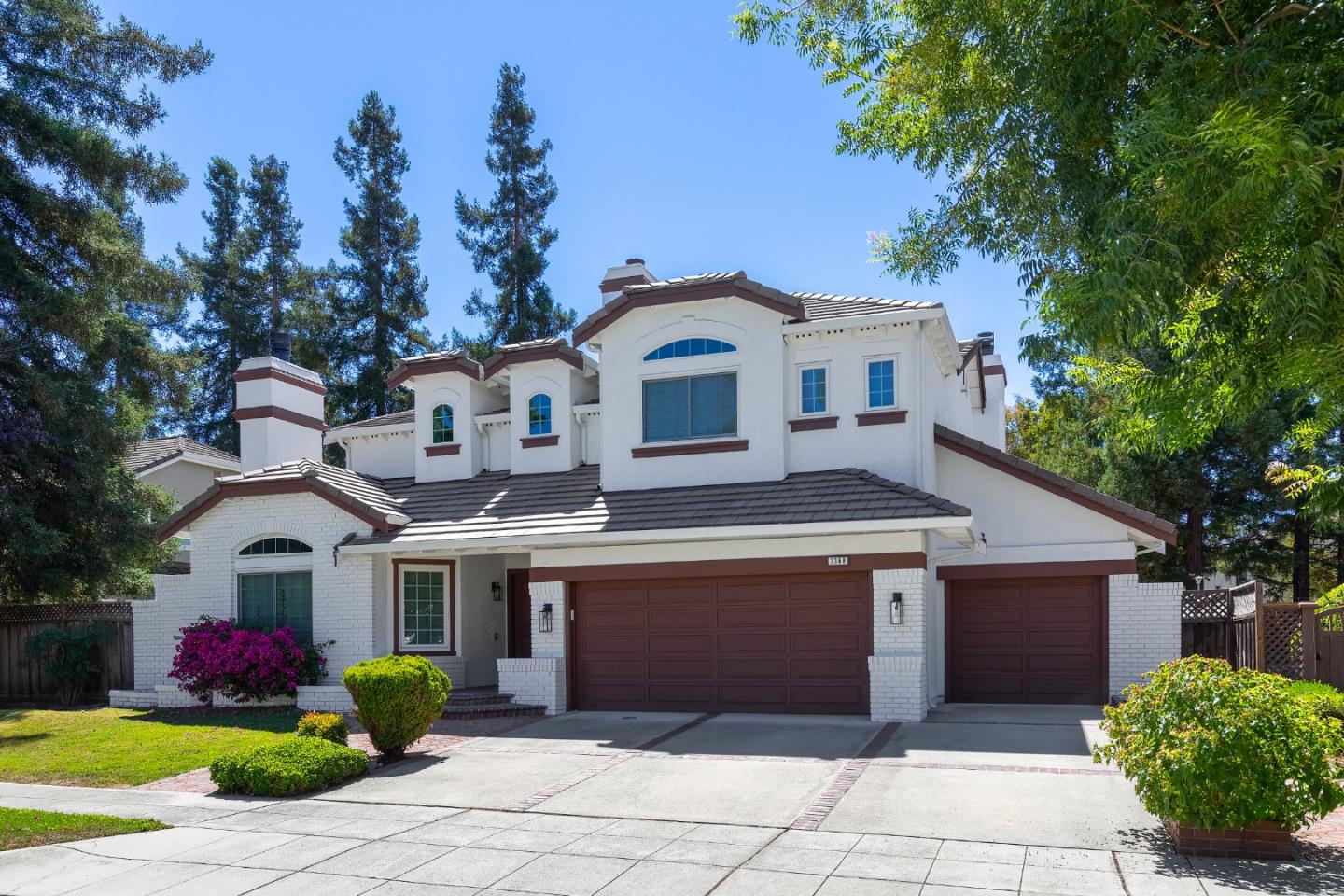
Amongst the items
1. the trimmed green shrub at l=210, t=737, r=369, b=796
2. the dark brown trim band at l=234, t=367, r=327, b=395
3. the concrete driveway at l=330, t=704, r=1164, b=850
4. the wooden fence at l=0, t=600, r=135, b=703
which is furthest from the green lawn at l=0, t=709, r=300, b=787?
the dark brown trim band at l=234, t=367, r=327, b=395

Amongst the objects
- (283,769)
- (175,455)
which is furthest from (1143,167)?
(175,455)

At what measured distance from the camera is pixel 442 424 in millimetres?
21750

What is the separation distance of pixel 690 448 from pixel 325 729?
7513mm

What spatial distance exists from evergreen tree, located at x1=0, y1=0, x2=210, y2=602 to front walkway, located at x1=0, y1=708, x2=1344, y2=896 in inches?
329

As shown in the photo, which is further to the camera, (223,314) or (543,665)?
(223,314)

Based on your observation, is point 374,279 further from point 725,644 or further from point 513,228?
point 725,644

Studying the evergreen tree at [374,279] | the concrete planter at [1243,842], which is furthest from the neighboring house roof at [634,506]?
the evergreen tree at [374,279]

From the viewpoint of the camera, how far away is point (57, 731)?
1625 centimetres

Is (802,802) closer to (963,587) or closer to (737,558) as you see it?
(737,558)

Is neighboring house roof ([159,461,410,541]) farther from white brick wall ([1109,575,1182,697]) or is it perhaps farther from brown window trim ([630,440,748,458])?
white brick wall ([1109,575,1182,697])

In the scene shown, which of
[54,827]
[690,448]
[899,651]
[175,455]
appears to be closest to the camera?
[54,827]

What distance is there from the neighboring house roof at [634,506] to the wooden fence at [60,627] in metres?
5.70

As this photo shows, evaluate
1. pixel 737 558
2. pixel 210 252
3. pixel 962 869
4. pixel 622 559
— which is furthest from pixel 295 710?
pixel 210 252

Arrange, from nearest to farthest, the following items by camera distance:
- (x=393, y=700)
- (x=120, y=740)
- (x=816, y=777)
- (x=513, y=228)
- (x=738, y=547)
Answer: (x=816, y=777)
(x=393, y=700)
(x=120, y=740)
(x=738, y=547)
(x=513, y=228)
